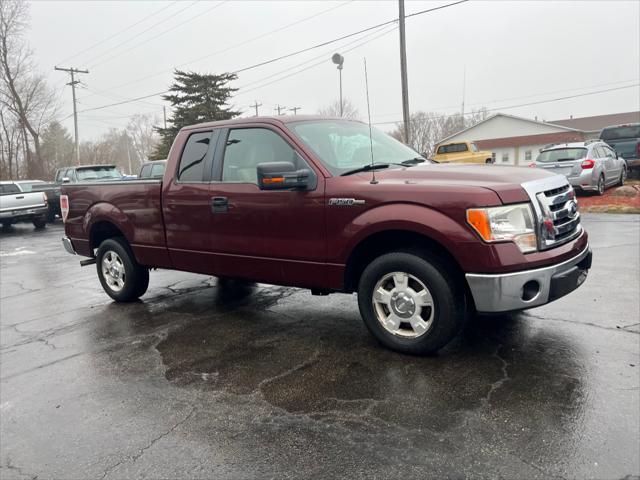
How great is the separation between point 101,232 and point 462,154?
692 inches

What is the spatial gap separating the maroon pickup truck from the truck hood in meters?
0.01

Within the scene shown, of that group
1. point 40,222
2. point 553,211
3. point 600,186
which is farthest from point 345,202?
point 40,222

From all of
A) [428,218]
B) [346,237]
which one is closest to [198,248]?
[346,237]

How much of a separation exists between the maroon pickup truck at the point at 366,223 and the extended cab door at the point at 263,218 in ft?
0.04

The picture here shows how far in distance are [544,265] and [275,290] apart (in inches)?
142

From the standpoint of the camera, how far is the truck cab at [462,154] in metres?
19.9

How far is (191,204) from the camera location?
4895 mm

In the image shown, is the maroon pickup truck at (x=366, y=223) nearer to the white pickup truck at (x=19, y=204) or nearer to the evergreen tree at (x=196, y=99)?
the white pickup truck at (x=19, y=204)

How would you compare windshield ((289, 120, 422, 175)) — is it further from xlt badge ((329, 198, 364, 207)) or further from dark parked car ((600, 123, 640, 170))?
dark parked car ((600, 123, 640, 170))

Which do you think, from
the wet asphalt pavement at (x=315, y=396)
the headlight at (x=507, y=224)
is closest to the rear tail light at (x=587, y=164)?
the wet asphalt pavement at (x=315, y=396)

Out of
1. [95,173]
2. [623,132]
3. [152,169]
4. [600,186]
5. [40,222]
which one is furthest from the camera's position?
[623,132]

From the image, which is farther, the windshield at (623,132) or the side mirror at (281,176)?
the windshield at (623,132)

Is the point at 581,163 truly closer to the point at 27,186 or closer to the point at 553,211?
the point at 553,211

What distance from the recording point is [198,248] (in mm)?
4938
